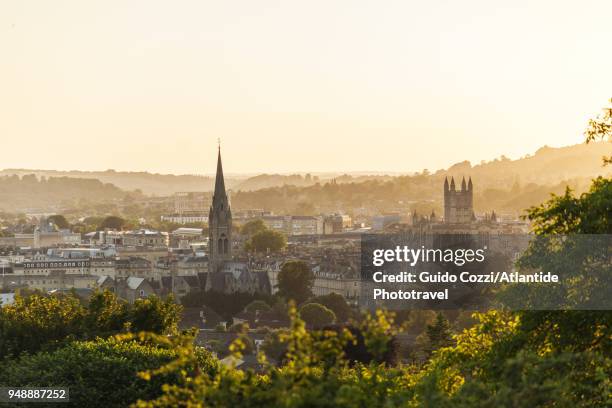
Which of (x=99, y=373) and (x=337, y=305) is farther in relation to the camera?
(x=337, y=305)

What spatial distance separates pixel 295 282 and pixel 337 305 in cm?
1151

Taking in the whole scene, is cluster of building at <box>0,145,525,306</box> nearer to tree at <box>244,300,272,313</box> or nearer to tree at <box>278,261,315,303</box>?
tree at <box>278,261,315,303</box>

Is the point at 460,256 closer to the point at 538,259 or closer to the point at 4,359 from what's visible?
the point at 4,359

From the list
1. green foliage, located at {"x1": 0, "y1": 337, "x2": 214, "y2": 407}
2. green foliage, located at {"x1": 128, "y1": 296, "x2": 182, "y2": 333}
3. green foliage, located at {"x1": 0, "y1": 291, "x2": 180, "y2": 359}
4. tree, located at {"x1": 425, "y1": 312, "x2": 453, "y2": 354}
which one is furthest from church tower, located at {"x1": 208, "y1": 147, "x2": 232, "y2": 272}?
green foliage, located at {"x1": 0, "y1": 337, "x2": 214, "y2": 407}

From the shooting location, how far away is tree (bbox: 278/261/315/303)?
63.5 meters

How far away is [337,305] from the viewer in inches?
2078

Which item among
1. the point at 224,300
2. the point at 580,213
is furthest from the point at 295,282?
the point at 580,213

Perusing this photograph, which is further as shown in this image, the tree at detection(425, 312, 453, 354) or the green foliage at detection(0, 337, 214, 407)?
the tree at detection(425, 312, 453, 354)

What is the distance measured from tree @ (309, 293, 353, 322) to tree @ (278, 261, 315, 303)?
7.59 m

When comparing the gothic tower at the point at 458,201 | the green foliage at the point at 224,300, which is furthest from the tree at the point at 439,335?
the gothic tower at the point at 458,201

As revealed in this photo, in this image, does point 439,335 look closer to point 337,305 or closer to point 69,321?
point 69,321

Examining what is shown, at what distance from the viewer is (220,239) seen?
3088 inches

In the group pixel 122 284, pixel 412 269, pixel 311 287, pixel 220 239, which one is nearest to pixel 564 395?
pixel 412 269

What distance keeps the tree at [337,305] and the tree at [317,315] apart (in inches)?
40.0
